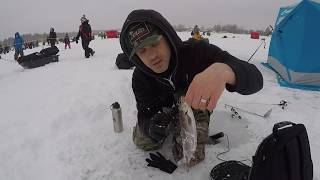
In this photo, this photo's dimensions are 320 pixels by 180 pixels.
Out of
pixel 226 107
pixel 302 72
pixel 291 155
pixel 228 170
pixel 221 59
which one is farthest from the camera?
pixel 302 72

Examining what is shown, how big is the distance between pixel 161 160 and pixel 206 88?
1836 mm

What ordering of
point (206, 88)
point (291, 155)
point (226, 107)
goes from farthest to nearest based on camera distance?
point (226, 107) → point (291, 155) → point (206, 88)

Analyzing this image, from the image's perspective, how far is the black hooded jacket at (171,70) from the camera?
235 centimetres

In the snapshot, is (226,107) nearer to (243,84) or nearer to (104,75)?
(243,84)

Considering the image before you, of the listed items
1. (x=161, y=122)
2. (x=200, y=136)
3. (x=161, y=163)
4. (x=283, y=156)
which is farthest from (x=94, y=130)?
(x=283, y=156)

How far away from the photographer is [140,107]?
325cm

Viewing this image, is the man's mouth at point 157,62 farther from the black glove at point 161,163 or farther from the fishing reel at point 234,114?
the fishing reel at point 234,114

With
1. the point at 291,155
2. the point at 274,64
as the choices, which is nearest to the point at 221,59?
the point at 291,155

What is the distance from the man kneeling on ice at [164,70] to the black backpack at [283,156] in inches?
16.2

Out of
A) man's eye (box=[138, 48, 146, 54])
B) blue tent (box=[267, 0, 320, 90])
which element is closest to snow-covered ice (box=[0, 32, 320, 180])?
blue tent (box=[267, 0, 320, 90])

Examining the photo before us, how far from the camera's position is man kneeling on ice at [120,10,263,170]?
2234mm

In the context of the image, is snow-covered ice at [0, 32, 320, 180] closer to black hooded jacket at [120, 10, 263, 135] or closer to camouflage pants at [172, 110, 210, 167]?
camouflage pants at [172, 110, 210, 167]

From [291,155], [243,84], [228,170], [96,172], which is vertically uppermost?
[243,84]

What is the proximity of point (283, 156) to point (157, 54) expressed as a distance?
4.40 feet
